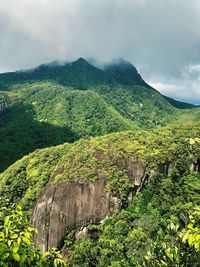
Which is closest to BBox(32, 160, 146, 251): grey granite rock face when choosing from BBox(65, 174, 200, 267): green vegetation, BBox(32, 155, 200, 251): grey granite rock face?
BBox(32, 155, 200, 251): grey granite rock face

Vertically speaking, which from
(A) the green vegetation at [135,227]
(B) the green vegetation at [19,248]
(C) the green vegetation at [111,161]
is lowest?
(A) the green vegetation at [135,227]

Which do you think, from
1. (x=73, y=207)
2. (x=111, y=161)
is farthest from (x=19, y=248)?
(x=111, y=161)

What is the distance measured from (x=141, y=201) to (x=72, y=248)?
1638cm

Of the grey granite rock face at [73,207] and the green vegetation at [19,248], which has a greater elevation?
the green vegetation at [19,248]

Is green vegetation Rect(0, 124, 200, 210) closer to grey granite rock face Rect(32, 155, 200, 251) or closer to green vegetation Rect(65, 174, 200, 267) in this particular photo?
grey granite rock face Rect(32, 155, 200, 251)

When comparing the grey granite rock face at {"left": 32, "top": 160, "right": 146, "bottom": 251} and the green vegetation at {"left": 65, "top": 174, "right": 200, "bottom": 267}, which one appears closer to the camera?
the green vegetation at {"left": 65, "top": 174, "right": 200, "bottom": 267}

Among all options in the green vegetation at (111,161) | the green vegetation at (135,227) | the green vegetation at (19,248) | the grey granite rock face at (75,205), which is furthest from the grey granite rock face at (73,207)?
the green vegetation at (19,248)

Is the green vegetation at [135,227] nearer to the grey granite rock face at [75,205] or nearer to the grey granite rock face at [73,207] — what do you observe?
the grey granite rock face at [75,205]

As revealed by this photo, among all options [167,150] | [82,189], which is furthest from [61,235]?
[167,150]

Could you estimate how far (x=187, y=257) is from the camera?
29.7ft

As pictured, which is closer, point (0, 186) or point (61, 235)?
point (61, 235)

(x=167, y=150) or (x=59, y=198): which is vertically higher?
(x=167, y=150)

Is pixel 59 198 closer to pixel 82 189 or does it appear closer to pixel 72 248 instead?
pixel 82 189

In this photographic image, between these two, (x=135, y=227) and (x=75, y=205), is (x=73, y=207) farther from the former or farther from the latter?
(x=135, y=227)
